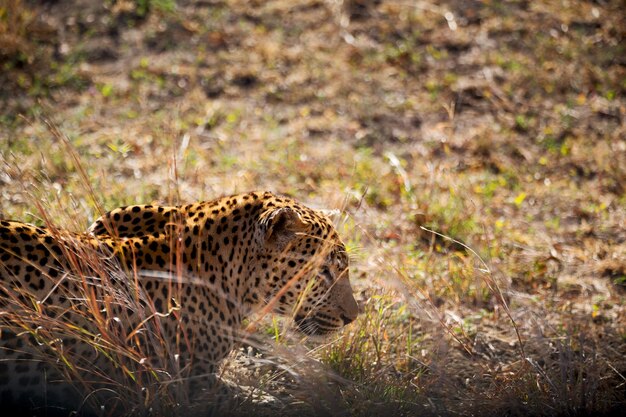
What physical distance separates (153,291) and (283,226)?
794 mm

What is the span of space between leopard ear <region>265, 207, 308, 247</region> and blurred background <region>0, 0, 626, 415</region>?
2.31ft

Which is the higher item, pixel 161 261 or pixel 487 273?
pixel 161 261

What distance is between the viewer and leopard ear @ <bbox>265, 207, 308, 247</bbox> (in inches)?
188

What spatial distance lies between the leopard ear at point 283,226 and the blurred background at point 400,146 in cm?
70

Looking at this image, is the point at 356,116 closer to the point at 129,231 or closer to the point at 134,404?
the point at 129,231

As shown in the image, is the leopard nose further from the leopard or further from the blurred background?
the blurred background

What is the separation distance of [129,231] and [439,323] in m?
1.88

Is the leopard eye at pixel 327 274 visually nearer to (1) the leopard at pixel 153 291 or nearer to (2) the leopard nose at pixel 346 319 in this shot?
(1) the leopard at pixel 153 291

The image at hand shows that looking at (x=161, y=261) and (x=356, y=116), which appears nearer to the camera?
(x=161, y=261)

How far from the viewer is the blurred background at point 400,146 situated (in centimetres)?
556

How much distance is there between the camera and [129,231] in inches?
199

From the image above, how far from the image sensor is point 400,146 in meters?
9.20

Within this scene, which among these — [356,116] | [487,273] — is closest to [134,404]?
[487,273]

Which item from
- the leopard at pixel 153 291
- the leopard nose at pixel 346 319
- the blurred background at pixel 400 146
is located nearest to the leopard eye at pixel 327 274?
the leopard at pixel 153 291
